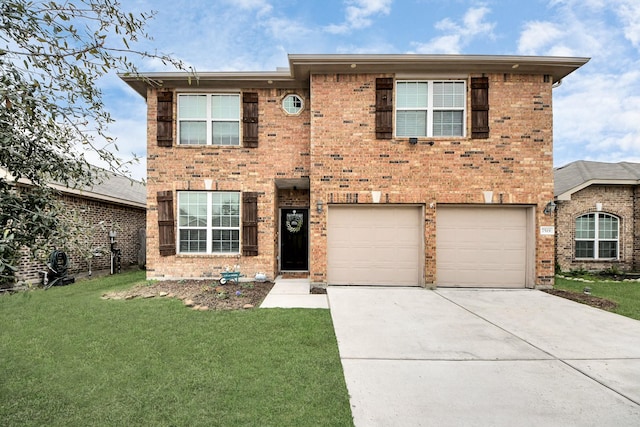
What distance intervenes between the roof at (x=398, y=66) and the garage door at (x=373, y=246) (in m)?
3.54

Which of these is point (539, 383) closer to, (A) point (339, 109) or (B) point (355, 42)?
(A) point (339, 109)

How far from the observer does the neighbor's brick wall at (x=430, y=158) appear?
759 centimetres

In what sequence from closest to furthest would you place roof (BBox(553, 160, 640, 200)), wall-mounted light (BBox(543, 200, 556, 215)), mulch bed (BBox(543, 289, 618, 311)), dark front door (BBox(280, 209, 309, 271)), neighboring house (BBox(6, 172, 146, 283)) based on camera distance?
mulch bed (BBox(543, 289, 618, 311)) → wall-mounted light (BBox(543, 200, 556, 215)) → neighboring house (BBox(6, 172, 146, 283)) → dark front door (BBox(280, 209, 309, 271)) → roof (BBox(553, 160, 640, 200))

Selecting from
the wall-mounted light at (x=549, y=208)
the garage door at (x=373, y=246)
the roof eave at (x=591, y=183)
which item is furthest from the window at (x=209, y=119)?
the roof eave at (x=591, y=183)

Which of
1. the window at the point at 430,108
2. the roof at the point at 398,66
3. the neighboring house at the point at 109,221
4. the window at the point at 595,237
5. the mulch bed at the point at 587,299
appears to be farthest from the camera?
the window at the point at 595,237

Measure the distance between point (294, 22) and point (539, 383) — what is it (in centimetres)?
1134

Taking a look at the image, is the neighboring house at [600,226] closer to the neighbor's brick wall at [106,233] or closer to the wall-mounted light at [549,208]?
the wall-mounted light at [549,208]

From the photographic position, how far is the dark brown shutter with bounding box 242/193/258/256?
27.2 ft

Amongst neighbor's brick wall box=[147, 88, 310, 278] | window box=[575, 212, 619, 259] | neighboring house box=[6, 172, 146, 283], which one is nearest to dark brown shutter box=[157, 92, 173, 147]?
neighbor's brick wall box=[147, 88, 310, 278]

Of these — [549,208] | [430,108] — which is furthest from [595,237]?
[430,108]

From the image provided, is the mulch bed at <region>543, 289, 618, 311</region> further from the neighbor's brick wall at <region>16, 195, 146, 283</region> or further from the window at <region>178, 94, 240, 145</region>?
the neighbor's brick wall at <region>16, 195, 146, 283</region>

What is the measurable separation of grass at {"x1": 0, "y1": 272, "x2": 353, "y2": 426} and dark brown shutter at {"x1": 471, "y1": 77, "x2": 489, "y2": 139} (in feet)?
19.9

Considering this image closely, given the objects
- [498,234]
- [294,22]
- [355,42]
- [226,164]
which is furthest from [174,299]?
[355,42]

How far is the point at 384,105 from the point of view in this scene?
7.61 meters
